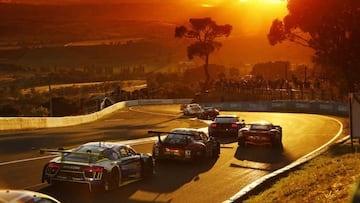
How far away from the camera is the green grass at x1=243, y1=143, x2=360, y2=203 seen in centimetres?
1180

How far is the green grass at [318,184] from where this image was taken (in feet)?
38.7

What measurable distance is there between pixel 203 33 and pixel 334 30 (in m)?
53.5

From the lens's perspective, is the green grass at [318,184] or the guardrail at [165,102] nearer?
the green grass at [318,184]

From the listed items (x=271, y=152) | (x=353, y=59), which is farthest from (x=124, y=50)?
(x=271, y=152)

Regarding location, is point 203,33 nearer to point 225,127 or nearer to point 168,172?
point 225,127

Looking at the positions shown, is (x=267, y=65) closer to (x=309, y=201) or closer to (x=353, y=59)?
(x=353, y=59)

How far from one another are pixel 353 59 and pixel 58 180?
36916 mm

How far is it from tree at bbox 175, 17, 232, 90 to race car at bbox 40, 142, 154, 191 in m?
81.1

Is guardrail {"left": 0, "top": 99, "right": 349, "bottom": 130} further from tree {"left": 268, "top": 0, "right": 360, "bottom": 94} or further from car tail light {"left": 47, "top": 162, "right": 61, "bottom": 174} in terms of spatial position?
car tail light {"left": 47, "top": 162, "right": 61, "bottom": 174}

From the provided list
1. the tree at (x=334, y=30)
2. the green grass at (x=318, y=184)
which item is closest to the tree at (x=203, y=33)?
the tree at (x=334, y=30)

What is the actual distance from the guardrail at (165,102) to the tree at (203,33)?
1010 centimetres

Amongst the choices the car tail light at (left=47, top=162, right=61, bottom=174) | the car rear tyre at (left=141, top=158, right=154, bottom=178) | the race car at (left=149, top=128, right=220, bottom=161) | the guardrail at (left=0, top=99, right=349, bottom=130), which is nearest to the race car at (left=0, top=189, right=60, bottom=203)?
the car tail light at (left=47, top=162, right=61, bottom=174)

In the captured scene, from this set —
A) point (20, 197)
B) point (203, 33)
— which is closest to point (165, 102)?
point (203, 33)

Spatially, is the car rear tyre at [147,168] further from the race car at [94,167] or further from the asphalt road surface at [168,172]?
the race car at [94,167]
